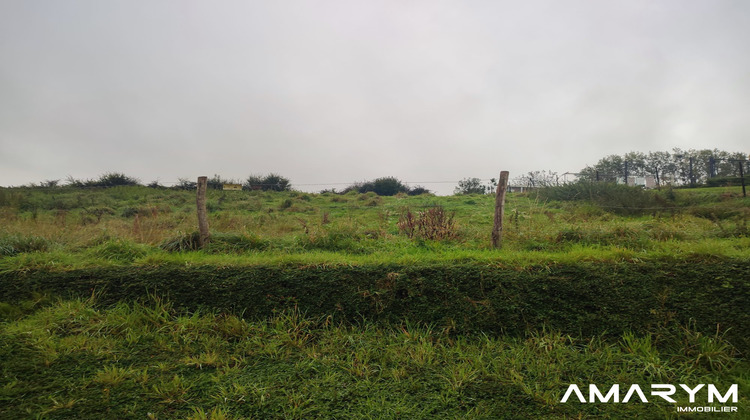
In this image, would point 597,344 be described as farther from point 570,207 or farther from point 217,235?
point 570,207

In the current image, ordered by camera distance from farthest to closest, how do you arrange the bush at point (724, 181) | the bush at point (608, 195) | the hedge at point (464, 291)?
1. the bush at point (724, 181)
2. the bush at point (608, 195)
3. the hedge at point (464, 291)

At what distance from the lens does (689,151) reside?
44250mm

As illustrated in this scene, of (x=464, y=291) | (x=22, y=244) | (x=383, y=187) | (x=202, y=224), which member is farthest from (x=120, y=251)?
(x=383, y=187)

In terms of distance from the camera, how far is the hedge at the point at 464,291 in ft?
14.4

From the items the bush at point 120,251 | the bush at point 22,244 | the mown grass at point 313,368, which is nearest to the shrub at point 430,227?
the mown grass at point 313,368

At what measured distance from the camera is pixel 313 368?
4.00m

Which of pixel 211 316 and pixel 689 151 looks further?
pixel 689 151

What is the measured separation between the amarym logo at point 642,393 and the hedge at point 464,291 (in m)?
0.84

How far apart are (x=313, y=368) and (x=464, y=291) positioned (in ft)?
7.28

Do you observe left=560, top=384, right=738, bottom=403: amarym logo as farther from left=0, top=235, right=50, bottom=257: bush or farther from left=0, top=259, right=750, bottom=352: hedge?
left=0, top=235, right=50, bottom=257: bush

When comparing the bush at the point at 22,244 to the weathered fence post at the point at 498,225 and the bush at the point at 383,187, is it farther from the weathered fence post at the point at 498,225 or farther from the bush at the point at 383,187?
the bush at the point at 383,187

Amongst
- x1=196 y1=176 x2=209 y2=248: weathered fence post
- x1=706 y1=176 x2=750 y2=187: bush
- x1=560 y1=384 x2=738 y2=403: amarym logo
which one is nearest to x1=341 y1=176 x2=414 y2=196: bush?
x1=706 y1=176 x2=750 y2=187: bush

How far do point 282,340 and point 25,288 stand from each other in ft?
14.2

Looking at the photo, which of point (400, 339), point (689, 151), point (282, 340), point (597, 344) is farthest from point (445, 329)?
point (689, 151)
